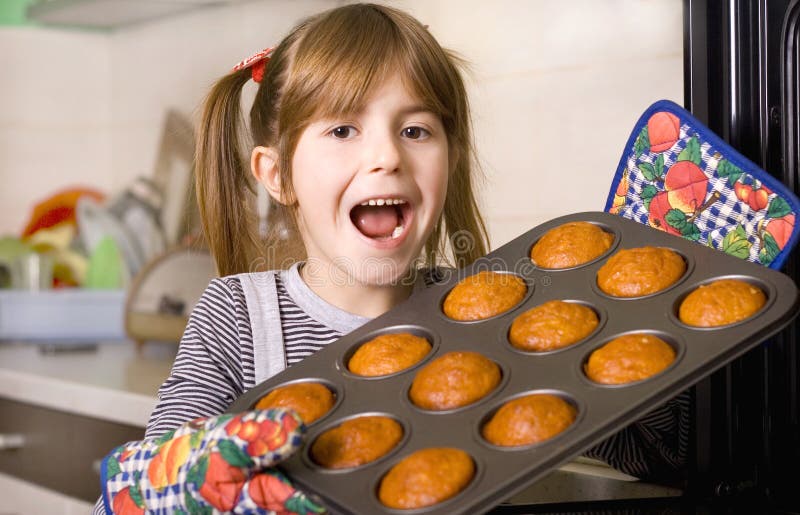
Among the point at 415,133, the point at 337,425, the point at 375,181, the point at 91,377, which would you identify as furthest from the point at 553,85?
the point at 91,377

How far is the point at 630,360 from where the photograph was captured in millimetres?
851

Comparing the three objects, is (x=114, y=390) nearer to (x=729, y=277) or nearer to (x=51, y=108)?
(x=729, y=277)

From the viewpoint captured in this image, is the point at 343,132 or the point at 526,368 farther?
the point at 343,132

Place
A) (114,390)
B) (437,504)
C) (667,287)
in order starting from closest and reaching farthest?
(437,504) → (667,287) → (114,390)

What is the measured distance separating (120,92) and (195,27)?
0.52 metres

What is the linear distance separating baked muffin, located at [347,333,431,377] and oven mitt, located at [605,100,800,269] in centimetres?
38

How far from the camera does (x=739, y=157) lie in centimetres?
101

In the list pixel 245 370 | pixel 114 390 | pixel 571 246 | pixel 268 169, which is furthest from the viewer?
pixel 114 390

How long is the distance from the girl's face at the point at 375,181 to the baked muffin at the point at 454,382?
27 centimetres

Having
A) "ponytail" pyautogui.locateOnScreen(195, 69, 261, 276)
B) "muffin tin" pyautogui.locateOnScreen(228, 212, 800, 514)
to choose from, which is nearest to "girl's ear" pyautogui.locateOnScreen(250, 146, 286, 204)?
"ponytail" pyautogui.locateOnScreen(195, 69, 261, 276)

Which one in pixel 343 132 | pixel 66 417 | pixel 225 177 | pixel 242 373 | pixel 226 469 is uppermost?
pixel 343 132

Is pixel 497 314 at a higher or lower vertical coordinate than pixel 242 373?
higher

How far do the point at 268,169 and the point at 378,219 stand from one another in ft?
0.68

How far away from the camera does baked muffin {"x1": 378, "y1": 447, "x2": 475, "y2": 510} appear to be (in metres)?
0.75
